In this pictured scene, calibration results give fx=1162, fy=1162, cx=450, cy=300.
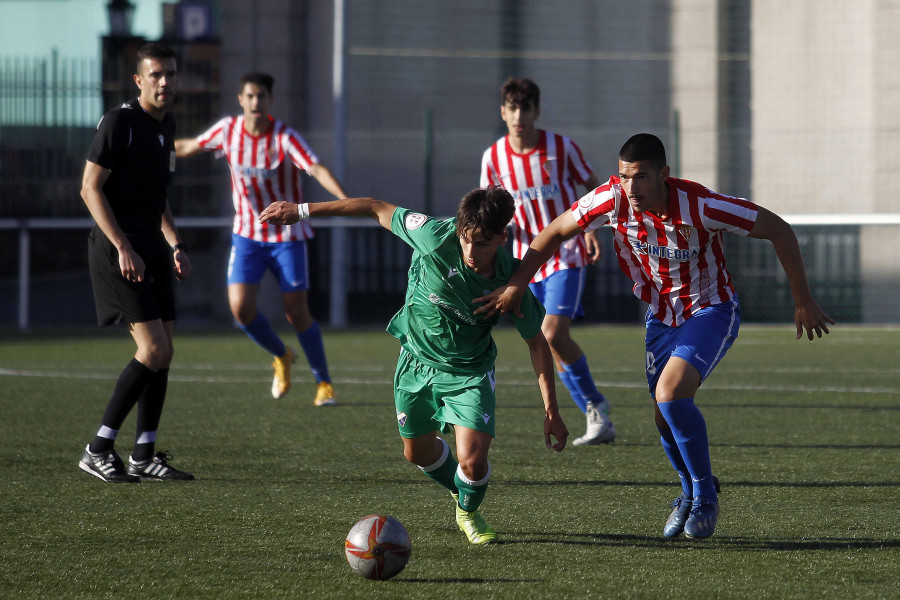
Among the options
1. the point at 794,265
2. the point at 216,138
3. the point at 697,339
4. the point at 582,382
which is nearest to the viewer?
the point at 794,265

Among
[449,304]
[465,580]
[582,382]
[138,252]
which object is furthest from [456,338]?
[582,382]

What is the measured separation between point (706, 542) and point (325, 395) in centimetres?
405

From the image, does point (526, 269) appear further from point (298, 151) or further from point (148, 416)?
point (298, 151)

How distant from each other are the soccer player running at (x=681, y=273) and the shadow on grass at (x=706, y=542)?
0.06 m

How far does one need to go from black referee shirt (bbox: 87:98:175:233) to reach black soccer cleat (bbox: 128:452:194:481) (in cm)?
101

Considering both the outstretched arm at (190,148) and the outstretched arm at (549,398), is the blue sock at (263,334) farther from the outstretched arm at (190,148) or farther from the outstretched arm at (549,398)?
the outstretched arm at (549,398)

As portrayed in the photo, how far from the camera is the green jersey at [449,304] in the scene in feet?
13.1

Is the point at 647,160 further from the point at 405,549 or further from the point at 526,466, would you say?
the point at 526,466

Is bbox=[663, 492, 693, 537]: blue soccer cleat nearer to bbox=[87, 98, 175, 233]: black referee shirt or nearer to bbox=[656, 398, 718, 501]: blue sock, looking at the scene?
bbox=[656, 398, 718, 501]: blue sock

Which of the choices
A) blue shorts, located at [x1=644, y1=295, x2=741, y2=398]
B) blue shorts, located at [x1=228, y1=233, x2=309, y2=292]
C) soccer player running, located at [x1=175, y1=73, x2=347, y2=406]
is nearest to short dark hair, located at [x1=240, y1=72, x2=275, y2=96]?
soccer player running, located at [x1=175, y1=73, x2=347, y2=406]

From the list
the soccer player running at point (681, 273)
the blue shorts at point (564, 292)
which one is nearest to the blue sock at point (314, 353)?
the blue shorts at point (564, 292)

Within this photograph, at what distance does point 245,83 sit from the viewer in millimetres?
7352

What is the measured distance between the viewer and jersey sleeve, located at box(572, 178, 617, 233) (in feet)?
13.5

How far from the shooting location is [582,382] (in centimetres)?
622
